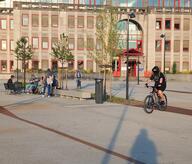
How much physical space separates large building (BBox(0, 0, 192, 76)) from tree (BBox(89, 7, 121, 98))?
1912 inches

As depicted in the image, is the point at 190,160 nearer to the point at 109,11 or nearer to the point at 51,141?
the point at 51,141

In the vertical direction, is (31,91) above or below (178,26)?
below

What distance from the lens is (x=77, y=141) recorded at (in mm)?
10109

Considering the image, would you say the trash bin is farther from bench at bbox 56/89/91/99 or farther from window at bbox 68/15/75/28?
window at bbox 68/15/75/28

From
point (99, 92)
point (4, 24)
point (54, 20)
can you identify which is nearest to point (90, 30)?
point (54, 20)

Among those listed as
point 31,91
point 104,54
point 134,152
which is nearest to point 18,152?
point 134,152

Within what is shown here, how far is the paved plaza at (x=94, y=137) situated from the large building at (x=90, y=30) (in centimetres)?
5988

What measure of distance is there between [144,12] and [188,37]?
9.47 m

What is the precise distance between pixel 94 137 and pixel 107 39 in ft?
48.3

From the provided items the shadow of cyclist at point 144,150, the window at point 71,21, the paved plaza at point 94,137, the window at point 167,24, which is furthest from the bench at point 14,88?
the window at point 167,24

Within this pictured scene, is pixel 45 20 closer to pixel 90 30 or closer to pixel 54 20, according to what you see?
pixel 54 20

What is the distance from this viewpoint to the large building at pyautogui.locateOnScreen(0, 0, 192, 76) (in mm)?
75812

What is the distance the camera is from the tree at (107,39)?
80.6ft

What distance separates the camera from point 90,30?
77375 millimetres
